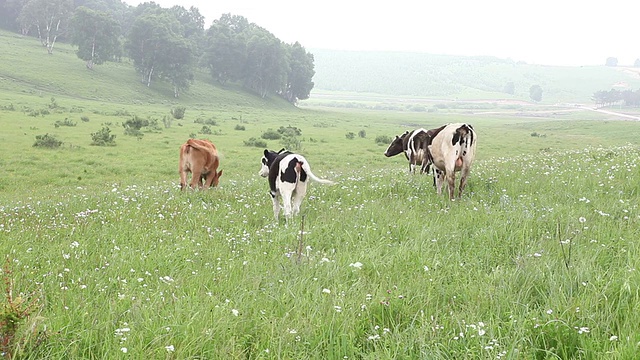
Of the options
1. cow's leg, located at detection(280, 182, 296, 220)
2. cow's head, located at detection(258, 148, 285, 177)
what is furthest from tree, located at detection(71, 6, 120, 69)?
cow's leg, located at detection(280, 182, 296, 220)

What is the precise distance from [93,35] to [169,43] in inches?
529

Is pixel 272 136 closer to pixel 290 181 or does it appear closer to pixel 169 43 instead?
pixel 290 181

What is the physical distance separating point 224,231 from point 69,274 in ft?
9.63

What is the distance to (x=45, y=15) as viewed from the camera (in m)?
97.5

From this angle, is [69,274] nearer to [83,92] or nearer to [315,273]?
[315,273]

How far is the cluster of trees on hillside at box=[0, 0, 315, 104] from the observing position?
86000mm

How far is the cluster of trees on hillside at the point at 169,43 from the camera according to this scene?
8600 centimetres

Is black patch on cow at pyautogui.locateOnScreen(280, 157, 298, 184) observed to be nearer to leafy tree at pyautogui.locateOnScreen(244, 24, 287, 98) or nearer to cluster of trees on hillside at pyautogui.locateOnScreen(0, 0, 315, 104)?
cluster of trees on hillside at pyautogui.locateOnScreen(0, 0, 315, 104)

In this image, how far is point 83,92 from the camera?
68.2m

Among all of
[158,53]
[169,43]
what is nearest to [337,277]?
[158,53]

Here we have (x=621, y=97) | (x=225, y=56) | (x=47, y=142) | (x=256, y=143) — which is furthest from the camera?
(x=621, y=97)

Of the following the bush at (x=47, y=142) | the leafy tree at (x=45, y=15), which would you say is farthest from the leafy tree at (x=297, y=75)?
the bush at (x=47, y=142)

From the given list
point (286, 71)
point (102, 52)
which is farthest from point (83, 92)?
point (286, 71)

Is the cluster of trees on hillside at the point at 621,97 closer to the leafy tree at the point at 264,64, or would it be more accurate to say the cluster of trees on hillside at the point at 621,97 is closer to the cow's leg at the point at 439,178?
the leafy tree at the point at 264,64
